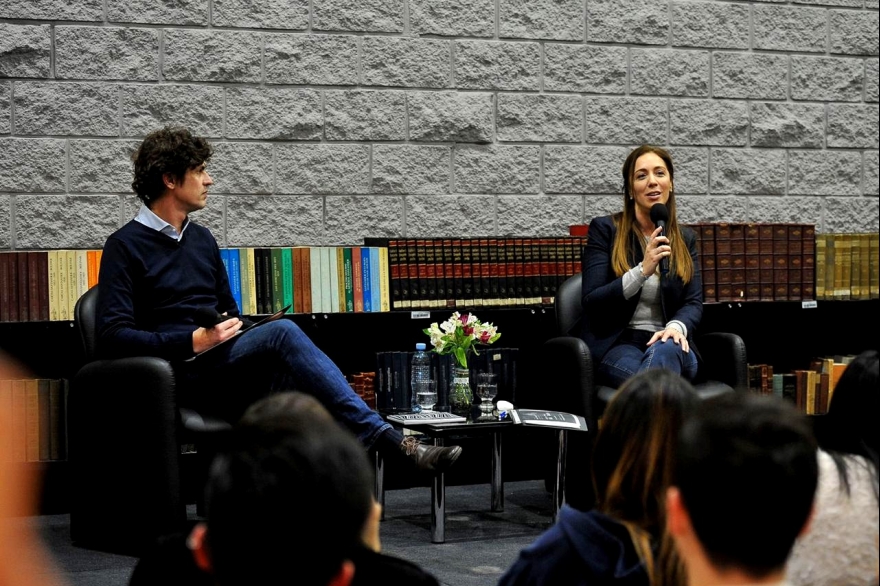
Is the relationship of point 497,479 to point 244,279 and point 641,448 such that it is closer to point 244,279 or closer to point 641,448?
point 244,279

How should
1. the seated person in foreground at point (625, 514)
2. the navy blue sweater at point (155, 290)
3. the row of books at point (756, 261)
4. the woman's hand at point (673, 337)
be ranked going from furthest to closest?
the row of books at point (756, 261)
the woman's hand at point (673, 337)
the navy blue sweater at point (155, 290)
the seated person in foreground at point (625, 514)

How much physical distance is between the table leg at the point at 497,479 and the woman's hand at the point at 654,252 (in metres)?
0.81

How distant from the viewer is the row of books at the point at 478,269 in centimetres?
458

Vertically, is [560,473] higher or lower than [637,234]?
lower

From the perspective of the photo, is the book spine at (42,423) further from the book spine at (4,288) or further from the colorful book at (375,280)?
the colorful book at (375,280)

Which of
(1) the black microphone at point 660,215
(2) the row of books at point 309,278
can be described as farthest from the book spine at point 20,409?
(1) the black microphone at point 660,215

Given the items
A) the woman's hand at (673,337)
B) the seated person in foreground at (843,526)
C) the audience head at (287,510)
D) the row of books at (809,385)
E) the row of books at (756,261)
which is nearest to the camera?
the audience head at (287,510)

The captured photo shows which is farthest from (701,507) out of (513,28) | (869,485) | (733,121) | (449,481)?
(733,121)

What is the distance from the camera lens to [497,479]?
4.27 meters

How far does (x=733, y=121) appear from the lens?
5434 mm

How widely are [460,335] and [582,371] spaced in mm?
439

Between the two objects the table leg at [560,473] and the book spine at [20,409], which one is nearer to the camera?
the table leg at [560,473]

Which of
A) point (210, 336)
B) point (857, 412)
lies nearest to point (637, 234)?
point (210, 336)

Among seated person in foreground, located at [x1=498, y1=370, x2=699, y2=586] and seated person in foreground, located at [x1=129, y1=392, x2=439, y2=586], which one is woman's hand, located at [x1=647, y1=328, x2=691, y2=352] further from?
seated person in foreground, located at [x1=129, y1=392, x2=439, y2=586]
